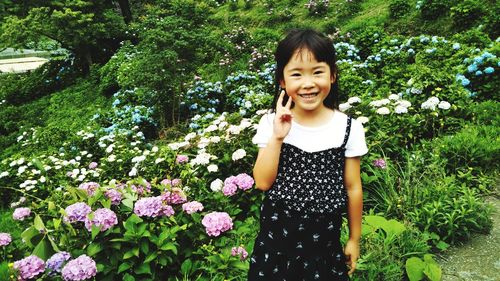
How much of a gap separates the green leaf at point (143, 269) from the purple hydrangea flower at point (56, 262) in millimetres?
372

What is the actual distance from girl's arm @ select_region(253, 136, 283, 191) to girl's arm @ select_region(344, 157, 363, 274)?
31cm

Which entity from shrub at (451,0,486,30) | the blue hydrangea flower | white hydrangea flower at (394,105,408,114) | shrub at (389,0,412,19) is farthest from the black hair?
shrub at (389,0,412,19)

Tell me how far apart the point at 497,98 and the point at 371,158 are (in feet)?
7.01

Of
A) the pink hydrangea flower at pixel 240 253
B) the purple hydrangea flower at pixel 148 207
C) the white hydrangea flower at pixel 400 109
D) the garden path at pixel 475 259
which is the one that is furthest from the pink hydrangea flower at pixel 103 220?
the white hydrangea flower at pixel 400 109

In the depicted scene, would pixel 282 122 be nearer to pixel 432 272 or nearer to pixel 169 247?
pixel 169 247

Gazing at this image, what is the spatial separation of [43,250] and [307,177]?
1.50m

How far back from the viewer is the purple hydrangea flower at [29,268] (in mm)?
1893

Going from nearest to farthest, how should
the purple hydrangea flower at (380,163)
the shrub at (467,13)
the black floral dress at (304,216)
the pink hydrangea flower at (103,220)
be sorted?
the black floral dress at (304,216), the pink hydrangea flower at (103,220), the purple hydrangea flower at (380,163), the shrub at (467,13)

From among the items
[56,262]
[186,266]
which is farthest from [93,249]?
[186,266]

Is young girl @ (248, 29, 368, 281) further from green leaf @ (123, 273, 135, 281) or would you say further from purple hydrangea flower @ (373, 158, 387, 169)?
purple hydrangea flower @ (373, 158, 387, 169)

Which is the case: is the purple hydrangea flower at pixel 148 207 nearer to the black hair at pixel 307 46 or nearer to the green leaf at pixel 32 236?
the green leaf at pixel 32 236

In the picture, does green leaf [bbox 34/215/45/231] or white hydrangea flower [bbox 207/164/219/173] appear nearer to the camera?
green leaf [bbox 34/215/45/231]

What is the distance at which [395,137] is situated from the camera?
3.27 metres

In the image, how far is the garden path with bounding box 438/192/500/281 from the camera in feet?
6.95
